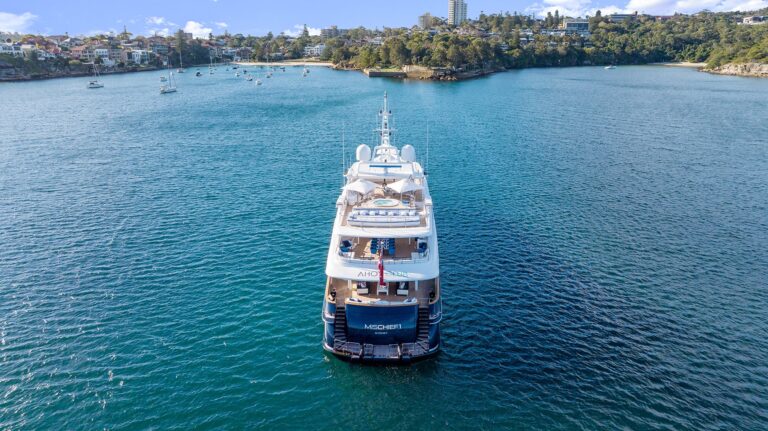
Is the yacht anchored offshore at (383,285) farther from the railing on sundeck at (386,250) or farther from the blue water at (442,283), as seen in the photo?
the blue water at (442,283)

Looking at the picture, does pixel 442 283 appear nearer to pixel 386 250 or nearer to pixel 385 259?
pixel 386 250

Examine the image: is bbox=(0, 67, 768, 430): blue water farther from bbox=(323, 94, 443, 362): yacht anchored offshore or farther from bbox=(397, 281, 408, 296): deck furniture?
bbox=(397, 281, 408, 296): deck furniture

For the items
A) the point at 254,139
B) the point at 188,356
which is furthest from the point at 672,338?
the point at 254,139

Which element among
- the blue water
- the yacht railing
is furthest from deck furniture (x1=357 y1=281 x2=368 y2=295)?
the blue water

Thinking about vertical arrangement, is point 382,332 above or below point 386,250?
below

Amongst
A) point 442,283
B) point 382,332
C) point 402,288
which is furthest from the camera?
point 442,283

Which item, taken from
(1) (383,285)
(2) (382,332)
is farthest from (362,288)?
(2) (382,332)
